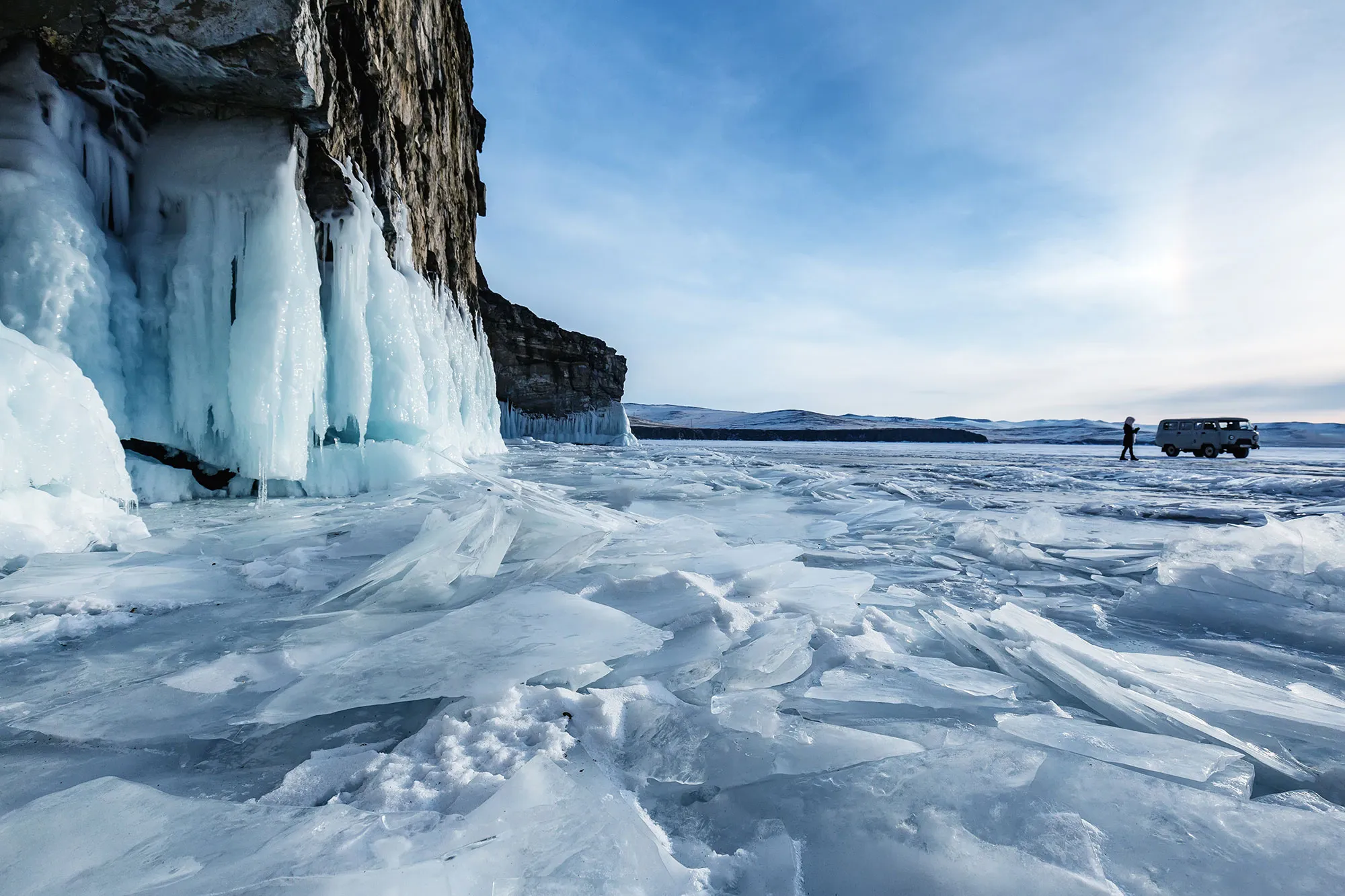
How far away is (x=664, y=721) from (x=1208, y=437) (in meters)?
20.6

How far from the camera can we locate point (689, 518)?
3432mm

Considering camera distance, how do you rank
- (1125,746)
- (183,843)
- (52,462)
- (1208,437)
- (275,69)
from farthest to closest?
(1208,437) → (275,69) → (52,462) → (1125,746) → (183,843)

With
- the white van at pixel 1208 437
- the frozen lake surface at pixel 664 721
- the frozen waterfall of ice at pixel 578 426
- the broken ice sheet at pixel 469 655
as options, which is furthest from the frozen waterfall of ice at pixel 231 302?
the frozen waterfall of ice at pixel 578 426

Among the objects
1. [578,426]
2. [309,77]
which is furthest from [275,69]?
[578,426]

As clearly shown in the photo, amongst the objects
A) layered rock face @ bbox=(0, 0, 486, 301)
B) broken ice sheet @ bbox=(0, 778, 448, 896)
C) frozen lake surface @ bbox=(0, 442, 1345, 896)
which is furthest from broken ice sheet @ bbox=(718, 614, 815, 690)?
layered rock face @ bbox=(0, 0, 486, 301)

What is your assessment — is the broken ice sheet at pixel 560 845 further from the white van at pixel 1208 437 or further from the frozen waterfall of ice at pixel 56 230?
the white van at pixel 1208 437

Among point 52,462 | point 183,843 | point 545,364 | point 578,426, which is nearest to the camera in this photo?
point 183,843

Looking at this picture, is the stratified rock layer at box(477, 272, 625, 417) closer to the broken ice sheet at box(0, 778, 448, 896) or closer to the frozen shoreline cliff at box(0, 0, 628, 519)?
the frozen shoreline cliff at box(0, 0, 628, 519)

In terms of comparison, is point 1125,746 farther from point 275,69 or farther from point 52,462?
point 275,69

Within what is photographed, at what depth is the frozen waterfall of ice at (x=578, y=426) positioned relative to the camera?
1043 inches

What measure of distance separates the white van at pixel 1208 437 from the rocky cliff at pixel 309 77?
1989 centimetres

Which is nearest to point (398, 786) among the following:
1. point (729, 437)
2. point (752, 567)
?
point (752, 567)

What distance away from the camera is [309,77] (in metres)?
4.08

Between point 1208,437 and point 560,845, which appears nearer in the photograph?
point 560,845
